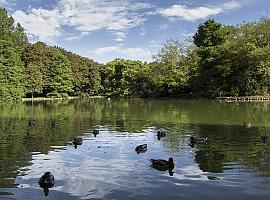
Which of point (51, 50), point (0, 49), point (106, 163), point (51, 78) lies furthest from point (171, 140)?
point (51, 50)

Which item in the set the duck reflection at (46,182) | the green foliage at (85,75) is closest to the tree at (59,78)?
the green foliage at (85,75)

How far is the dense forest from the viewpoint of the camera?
188 feet

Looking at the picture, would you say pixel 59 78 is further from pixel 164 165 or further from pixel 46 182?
pixel 46 182

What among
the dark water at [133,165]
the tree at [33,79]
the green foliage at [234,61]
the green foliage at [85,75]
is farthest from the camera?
the green foliage at [85,75]

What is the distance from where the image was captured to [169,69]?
74.6 m

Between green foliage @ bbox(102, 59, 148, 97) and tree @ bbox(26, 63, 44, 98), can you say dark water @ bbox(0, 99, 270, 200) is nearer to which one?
tree @ bbox(26, 63, 44, 98)

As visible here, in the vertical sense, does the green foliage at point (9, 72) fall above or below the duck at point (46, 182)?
above

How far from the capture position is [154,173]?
466 inches

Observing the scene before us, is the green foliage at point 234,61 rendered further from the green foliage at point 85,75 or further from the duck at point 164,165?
the duck at point 164,165

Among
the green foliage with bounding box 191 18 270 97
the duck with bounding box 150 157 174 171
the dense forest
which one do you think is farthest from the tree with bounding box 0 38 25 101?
the duck with bounding box 150 157 174 171

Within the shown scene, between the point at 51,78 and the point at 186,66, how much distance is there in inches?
1083

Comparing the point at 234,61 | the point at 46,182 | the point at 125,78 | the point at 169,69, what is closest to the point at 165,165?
the point at 46,182

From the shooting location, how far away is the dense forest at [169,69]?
5744 cm

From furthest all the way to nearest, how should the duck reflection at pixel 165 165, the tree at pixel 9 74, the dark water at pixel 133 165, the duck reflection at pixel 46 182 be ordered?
the tree at pixel 9 74 → the duck reflection at pixel 165 165 → the duck reflection at pixel 46 182 → the dark water at pixel 133 165
